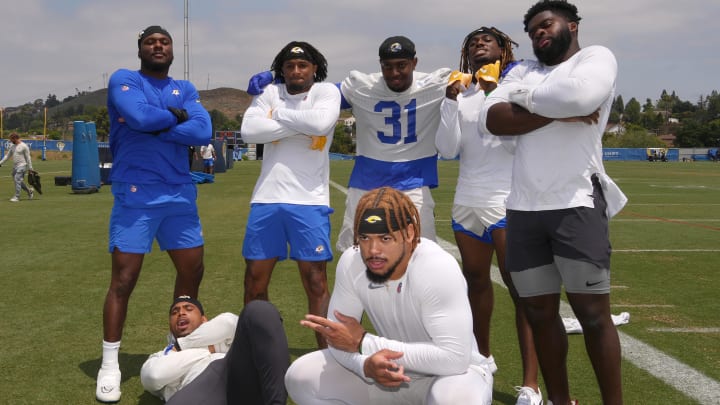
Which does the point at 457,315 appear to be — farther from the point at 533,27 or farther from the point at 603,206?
the point at 533,27

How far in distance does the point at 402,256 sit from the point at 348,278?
0.90 feet

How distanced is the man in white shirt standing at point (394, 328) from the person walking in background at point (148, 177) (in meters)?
1.58

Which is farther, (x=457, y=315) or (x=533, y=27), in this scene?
(x=533, y=27)

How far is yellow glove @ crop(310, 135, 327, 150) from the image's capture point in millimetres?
4273

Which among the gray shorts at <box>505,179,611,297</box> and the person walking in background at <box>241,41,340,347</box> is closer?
the gray shorts at <box>505,179,611,297</box>

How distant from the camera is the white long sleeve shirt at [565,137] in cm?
292

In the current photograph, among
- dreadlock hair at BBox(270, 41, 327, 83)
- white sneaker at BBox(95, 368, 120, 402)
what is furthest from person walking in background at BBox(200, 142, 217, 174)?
white sneaker at BBox(95, 368, 120, 402)

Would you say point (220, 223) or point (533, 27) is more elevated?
point (533, 27)

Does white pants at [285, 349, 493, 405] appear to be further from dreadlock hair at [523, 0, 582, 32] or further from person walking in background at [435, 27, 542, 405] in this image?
dreadlock hair at [523, 0, 582, 32]

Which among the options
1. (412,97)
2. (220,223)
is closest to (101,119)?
(220,223)

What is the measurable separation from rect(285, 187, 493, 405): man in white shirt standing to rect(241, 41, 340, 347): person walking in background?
46.4 inches

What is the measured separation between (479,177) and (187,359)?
199cm

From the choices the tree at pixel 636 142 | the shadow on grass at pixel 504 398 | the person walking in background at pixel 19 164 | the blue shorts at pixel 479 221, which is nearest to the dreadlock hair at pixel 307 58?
A: the blue shorts at pixel 479 221

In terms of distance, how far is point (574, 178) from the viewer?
120 inches
